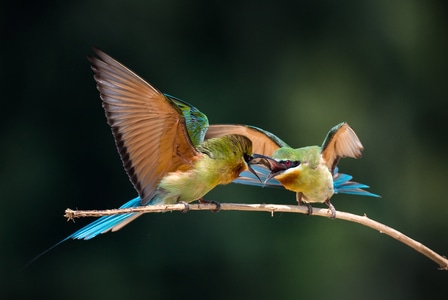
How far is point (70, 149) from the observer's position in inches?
180

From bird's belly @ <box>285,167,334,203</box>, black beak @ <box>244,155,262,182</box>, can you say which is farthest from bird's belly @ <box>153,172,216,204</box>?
bird's belly @ <box>285,167,334,203</box>

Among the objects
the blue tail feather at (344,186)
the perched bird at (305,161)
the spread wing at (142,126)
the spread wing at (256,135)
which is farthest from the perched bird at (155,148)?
the blue tail feather at (344,186)

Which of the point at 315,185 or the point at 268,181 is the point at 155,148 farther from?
the point at 315,185

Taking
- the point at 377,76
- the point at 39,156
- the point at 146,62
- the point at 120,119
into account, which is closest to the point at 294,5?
the point at 377,76

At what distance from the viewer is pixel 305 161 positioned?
2.52 metres

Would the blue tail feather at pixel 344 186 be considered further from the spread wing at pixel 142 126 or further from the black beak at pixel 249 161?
the spread wing at pixel 142 126

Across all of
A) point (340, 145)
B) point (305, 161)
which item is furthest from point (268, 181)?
point (340, 145)

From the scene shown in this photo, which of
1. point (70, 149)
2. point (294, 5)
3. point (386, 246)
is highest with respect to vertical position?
point (294, 5)

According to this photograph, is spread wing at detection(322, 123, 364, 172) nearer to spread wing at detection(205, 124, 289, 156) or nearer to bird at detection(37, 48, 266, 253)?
spread wing at detection(205, 124, 289, 156)

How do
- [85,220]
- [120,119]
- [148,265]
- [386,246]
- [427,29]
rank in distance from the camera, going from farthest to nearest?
[427,29] < [386,246] < [148,265] < [85,220] < [120,119]

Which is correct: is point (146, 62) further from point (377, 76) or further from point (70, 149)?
point (377, 76)

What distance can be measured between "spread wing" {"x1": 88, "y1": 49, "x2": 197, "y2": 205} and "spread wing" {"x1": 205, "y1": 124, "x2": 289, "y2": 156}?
1.26 ft

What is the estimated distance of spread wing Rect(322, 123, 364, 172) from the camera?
258 cm

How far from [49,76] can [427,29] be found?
7.74 ft
